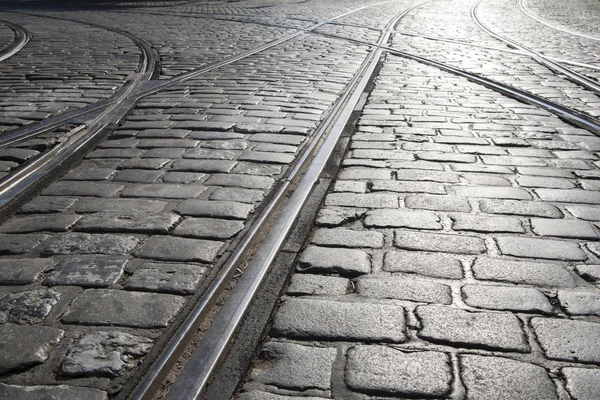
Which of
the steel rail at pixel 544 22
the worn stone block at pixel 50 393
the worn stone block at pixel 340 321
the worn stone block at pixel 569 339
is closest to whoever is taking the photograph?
the worn stone block at pixel 50 393

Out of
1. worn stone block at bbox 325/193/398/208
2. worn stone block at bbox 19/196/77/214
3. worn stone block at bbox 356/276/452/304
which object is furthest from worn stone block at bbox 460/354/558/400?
worn stone block at bbox 19/196/77/214

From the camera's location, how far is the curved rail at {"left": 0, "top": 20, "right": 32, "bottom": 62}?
344 inches

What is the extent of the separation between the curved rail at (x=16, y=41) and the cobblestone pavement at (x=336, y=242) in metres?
2.26

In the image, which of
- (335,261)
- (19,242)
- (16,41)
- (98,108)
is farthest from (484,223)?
(16,41)

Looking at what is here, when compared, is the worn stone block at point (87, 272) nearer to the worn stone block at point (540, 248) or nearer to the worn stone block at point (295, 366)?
the worn stone block at point (295, 366)

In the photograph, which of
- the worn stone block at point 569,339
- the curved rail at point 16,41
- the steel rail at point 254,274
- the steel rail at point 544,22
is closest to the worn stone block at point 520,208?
the steel rail at point 254,274

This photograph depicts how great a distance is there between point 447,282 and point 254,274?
29.4 inches

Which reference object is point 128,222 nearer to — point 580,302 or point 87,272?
point 87,272

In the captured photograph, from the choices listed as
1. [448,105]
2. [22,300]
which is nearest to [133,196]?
[22,300]

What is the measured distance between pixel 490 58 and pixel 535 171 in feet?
16.8

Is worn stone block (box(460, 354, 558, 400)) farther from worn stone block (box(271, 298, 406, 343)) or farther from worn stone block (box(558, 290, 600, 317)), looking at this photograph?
worn stone block (box(558, 290, 600, 317))

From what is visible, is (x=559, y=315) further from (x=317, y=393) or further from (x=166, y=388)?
(x=166, y=388)

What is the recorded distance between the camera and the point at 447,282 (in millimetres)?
2479

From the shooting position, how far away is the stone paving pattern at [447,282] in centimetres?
192
